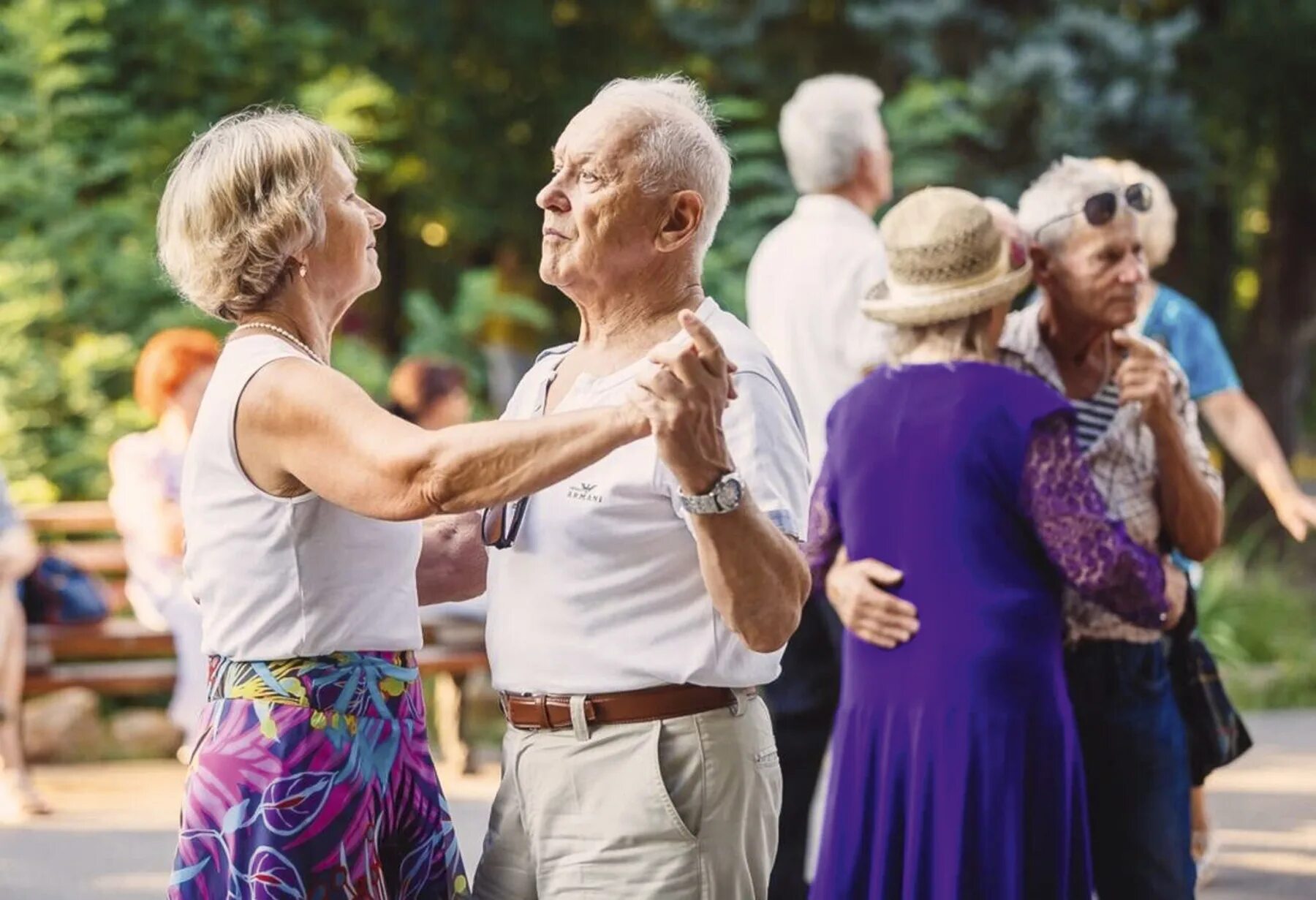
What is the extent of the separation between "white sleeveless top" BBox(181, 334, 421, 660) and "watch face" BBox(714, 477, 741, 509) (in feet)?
1.89

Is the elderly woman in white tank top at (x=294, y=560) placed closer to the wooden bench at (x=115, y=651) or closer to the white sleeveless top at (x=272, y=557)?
the white sleeveless top at (x=272, y=557)

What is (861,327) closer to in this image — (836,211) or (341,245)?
(836,211)

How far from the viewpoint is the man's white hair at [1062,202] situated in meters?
4.30

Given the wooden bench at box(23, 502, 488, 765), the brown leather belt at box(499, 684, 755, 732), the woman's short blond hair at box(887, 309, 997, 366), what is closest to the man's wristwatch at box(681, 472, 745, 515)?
the brown leather belt at box(499, 684, 755, 732)

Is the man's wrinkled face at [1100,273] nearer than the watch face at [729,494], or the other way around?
the watch face at [729,494]

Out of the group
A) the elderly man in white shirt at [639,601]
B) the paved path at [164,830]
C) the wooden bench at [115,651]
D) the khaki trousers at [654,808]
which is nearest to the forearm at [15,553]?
the wooden bench at [115,651]

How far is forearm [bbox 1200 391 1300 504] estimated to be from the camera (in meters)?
5.71

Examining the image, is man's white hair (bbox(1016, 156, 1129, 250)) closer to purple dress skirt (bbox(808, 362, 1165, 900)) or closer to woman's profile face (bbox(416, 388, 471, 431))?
purple dress skirt (bbox(808, 362, 1165, 900))

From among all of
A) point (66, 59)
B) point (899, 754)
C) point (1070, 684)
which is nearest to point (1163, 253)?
point (1070, 684)

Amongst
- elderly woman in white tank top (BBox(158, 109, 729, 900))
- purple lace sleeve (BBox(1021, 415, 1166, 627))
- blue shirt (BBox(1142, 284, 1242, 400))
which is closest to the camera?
elderly woman in white tank top (BBox(158, 109, 729, 900))

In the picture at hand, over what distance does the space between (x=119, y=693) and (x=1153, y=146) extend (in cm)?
669

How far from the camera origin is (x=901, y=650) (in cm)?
390

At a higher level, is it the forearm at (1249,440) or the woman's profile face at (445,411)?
the woman's profile face at (445,411)

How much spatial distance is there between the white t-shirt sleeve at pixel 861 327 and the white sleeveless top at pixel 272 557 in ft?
9.23
